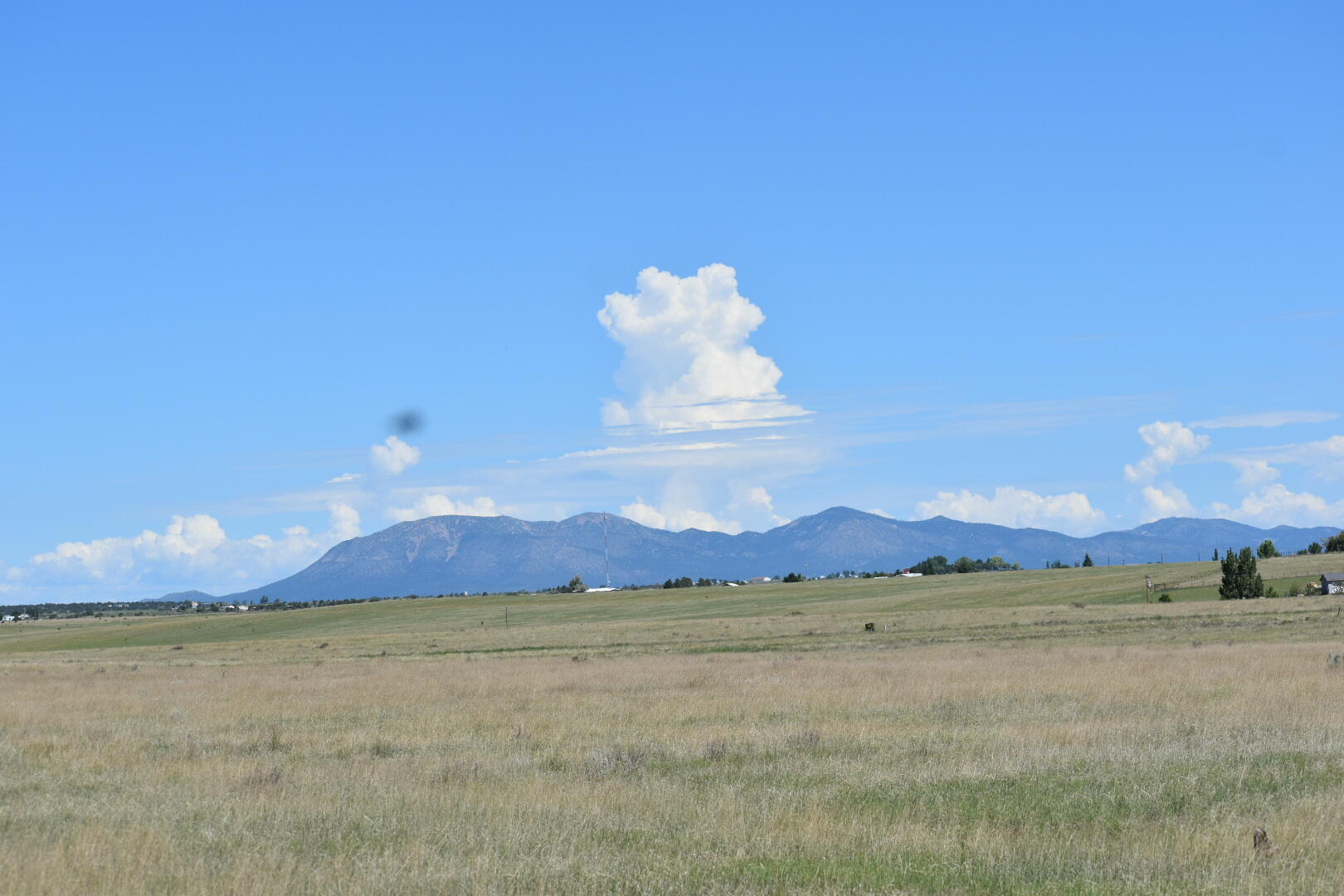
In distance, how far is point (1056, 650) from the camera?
137 ft

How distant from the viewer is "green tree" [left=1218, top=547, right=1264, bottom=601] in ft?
361

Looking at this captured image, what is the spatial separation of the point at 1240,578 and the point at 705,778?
108951mm

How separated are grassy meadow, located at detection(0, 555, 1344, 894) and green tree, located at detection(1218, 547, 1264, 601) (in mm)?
75638

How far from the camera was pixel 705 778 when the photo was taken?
16.7 meters

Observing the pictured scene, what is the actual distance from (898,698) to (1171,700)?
5.54 metres

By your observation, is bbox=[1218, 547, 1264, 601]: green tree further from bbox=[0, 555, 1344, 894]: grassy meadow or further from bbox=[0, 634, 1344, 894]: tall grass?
bbox=[0, 634, 1344, 894]: tall grass

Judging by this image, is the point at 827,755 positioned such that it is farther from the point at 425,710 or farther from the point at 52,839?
the point at 425,710

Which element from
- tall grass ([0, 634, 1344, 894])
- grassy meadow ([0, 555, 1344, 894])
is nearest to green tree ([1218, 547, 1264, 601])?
grassy meadow ([0, 555, 1344, 894])

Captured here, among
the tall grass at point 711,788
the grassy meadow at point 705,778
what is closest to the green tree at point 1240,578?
the grassy meadow at point 705,778

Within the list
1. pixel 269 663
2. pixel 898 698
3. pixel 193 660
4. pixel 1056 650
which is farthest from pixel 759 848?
pixel 193 660

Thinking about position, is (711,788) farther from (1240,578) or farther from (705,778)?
(1240,578)

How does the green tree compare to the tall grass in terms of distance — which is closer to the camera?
the tall grass

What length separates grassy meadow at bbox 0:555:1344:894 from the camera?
1100cm

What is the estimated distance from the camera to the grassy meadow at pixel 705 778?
11000 millimetres
